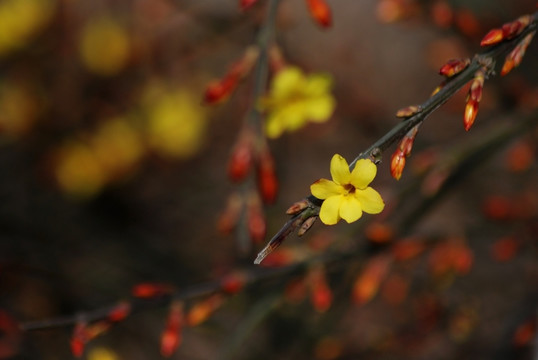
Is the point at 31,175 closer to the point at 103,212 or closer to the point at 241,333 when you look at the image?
the point at 103,212

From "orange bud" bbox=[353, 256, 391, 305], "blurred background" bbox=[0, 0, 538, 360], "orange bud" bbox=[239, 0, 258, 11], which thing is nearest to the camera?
"orange bud" bbox=[239, 0, 258, 11]

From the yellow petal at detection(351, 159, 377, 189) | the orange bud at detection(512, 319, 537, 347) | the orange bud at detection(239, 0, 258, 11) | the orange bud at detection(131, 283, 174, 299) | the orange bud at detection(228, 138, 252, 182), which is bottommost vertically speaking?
the orange bud at detection(512, 319, 537, 347)

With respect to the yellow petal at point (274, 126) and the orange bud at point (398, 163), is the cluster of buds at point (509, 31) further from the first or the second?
the yellow petal at point (274, 126)

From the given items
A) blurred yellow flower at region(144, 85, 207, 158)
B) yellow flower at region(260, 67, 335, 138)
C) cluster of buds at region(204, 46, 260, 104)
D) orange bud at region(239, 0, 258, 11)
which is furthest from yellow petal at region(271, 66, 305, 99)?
blurred yellow flower at region(144, 85, 207, 158)

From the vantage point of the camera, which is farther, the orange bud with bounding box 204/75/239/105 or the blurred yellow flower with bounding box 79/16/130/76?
the blurred yellow flower with bounding box 79/16/130/76

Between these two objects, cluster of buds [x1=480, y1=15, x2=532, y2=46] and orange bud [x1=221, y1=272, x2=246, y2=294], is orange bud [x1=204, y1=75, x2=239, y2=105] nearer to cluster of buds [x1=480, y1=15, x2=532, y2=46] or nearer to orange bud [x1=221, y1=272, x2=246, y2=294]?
orange bud [x1=221, y1=272, x2=246, y2=294]

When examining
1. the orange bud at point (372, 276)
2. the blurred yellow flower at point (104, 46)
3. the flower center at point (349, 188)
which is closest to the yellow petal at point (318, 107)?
the flower center at point (349, 188)
